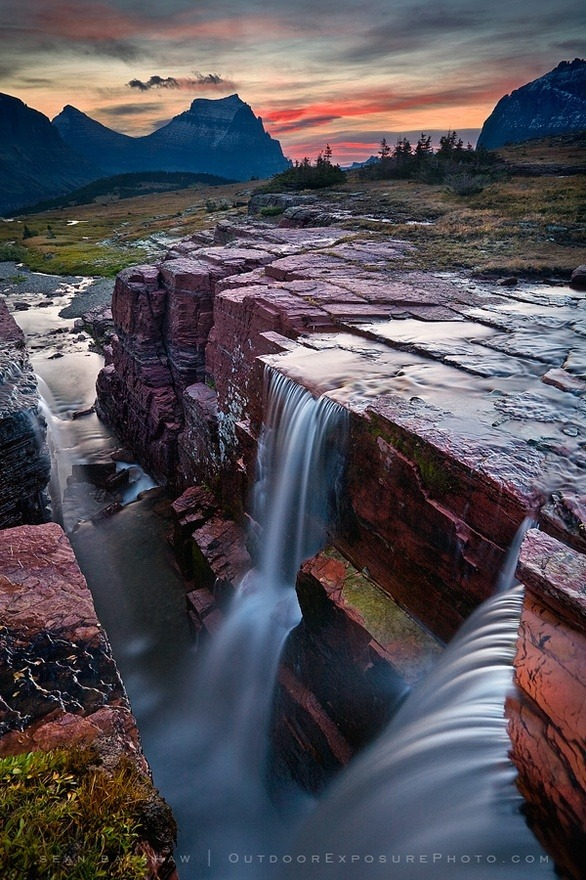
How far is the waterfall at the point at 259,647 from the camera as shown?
5996 mm

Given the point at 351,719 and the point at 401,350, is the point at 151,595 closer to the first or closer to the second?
the point at 351,719

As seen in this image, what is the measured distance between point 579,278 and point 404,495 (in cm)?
848

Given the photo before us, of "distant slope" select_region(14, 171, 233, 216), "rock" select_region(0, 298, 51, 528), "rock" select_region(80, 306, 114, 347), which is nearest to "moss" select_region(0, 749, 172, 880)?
"rock" select_region(0, 298, 51, 528)

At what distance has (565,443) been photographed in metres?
4.68

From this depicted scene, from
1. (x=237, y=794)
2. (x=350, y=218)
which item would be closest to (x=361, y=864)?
(x=237, y=794)

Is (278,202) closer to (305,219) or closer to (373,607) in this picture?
(305,219)

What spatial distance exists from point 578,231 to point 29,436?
1604 cm

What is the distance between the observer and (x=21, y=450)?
5441 millimetres

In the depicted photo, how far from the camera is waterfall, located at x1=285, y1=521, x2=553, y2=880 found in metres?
2.89

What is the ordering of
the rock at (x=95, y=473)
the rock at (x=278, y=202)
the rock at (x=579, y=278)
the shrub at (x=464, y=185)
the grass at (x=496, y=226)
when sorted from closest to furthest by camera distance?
1. the rock at (x=579, y=278)
2. the grass at (x=496, y=226)
3. the rock at (x=95, y=473)
4. the shrub at (x=464, y=185)
5. the rock at (x=278, y=202)

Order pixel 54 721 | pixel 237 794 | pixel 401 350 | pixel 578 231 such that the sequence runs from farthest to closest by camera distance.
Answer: pixel 578 231 → pixel 401 350 → pixel 237 794 → pixel 54 721

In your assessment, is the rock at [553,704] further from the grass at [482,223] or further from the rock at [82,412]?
the rock at [82,412]

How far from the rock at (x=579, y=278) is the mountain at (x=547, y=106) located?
160 metres

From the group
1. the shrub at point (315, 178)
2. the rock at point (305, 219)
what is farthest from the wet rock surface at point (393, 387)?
the shrub at point (315, 178)
